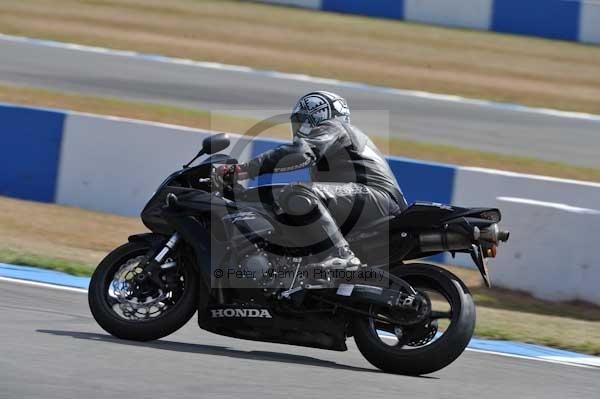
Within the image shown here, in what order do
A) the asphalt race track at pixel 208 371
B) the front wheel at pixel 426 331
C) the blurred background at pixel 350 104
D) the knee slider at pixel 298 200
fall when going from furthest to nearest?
the blurred background at pixel 350 104 < the knee slider at pixel 298 200 < the front wheel at pixel 426 331 < the asphalt race track at pixel 208 371

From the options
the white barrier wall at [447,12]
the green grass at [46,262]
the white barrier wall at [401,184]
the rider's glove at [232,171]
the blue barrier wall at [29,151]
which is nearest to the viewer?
the rider's glove at [232,171]

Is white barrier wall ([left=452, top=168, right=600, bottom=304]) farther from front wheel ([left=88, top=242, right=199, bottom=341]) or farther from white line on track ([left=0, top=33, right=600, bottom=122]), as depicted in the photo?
white line on track ([left=0, top=33, right=600, bottom=122])

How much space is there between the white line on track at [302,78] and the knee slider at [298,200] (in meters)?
11.4

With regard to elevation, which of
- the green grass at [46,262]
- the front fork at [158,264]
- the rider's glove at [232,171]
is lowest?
the green grass at [46,262]

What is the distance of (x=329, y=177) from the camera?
630cm

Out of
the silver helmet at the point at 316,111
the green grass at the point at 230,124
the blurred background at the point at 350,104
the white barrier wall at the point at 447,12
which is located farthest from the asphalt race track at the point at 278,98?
the silver helmet at the point at 316,111

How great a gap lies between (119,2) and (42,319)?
17404mm

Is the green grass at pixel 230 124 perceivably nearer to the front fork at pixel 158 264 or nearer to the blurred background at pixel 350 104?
the blurred background at pixel 350 104

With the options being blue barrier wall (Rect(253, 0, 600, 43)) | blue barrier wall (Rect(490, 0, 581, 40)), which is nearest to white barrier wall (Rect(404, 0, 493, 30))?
blue barrier wall (Rect(253, 0, 600, 43))

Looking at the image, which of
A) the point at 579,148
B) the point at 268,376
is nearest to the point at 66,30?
the point at 579,148

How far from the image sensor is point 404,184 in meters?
10.3

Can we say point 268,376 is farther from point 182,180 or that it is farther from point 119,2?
point 119,2

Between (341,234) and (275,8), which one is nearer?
(341,234)

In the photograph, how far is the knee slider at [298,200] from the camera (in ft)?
19.5
